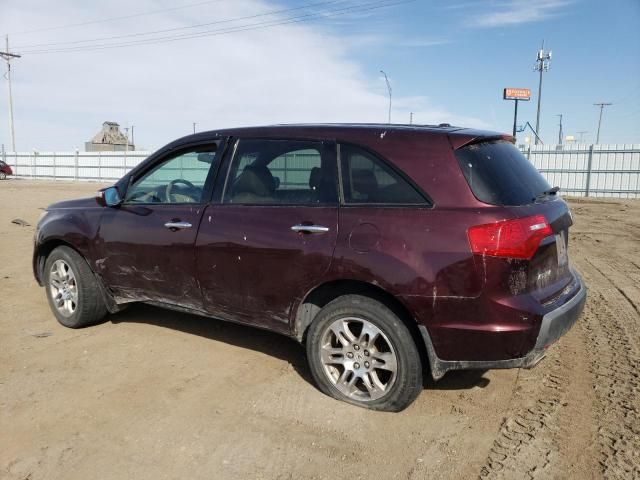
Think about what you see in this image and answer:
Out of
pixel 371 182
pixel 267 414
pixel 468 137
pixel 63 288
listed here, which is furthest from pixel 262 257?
pixel 63 288

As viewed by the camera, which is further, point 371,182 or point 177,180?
point 177,180

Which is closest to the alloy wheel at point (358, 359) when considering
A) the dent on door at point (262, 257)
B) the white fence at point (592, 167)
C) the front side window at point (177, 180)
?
the dent on door at point (262, 257)

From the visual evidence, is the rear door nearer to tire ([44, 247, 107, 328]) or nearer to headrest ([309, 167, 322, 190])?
headrest ([309, 167, 322, 190])

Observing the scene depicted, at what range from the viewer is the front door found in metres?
3.91

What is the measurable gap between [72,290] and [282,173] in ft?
7.98

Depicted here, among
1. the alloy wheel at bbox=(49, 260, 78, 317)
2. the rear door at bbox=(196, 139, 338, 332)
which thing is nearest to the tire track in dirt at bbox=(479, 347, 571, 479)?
the rear door at bbox=(196, 139, 338, 332)

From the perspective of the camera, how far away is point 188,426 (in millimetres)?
3076

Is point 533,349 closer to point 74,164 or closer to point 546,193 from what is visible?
point 546,193

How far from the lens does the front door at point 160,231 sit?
12.8 ft

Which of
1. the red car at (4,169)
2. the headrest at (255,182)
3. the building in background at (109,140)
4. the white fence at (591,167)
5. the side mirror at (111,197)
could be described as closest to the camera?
the headrest at (255,182)

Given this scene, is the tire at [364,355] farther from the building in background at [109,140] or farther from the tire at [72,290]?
the building in background at [109,140]

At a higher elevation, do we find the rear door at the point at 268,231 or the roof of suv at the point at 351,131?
the roof of suv at the point at 351,131

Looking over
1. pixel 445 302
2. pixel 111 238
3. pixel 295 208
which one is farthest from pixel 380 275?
pixel 111 238

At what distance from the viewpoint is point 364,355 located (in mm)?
3227
